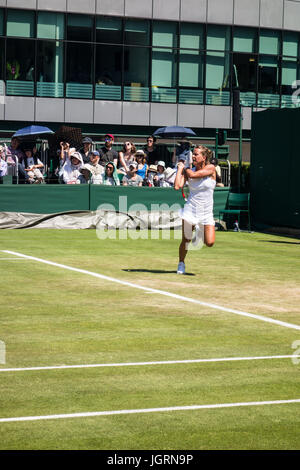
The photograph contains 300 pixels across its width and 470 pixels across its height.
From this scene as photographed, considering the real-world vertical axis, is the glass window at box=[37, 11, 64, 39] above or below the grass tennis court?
above

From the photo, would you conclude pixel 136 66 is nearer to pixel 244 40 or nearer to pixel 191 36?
pixel 191 36

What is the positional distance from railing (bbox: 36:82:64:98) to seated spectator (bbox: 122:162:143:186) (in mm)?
16555

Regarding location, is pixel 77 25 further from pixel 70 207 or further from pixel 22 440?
pixel 22 440

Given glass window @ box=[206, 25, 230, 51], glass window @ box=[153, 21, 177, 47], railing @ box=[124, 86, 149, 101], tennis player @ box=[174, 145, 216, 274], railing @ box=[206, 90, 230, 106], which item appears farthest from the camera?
railing @ box=[206, 90, 230, 106]

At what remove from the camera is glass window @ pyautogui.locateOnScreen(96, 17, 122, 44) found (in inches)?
1662

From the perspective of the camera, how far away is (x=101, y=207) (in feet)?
82.9

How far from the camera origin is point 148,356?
8516mm

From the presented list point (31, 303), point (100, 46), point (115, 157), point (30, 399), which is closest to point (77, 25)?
point (100, 46)

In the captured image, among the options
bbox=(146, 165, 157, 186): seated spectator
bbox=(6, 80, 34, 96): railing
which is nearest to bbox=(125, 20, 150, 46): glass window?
bbox=(6, 80, 34, 96): railing

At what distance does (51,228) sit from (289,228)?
22.1ft

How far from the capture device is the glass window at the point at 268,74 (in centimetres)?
4531

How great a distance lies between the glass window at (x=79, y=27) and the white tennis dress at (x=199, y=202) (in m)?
28.6

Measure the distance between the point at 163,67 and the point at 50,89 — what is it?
579 centimetres

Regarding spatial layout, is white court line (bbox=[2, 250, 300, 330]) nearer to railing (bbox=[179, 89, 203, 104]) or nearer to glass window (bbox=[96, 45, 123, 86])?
glass window (bbox=[96, 45, 123, 86])
